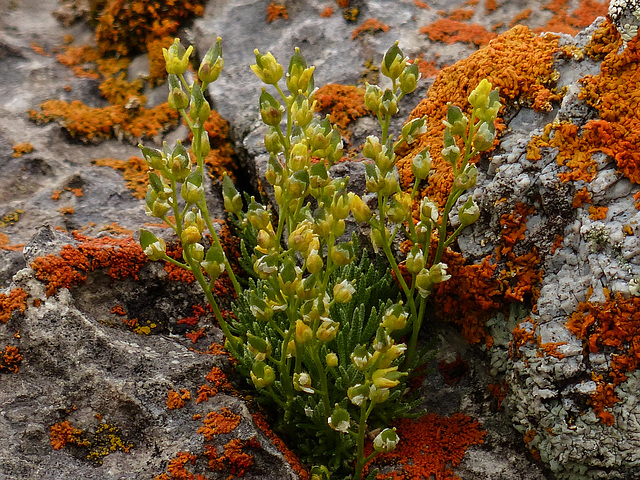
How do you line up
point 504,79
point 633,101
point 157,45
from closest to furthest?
1. point 633,101
2. point 504,79
3. point 157,45

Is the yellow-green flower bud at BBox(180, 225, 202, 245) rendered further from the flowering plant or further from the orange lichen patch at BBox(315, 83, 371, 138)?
the orange lichen patch at BBox(315, 83, 371, 138)

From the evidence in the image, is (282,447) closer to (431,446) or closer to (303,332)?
(431,446)

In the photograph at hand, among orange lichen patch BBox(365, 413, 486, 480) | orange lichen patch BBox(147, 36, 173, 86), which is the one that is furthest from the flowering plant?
orange lichen patch BBox(147, 36, 173, 86)

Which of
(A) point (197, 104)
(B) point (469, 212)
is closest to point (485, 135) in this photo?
(B) point (469, 212)

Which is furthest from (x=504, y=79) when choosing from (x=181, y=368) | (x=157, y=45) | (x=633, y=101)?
(x=157, y=45)

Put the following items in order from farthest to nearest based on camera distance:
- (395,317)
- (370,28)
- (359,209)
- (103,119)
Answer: (370,28), (103,119), (359,209), (395,317)

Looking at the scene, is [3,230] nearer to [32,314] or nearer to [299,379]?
[32,314]

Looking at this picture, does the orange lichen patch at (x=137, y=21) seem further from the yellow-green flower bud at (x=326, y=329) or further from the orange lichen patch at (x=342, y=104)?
the yellow-green flower bud at (x=326, y=329)
